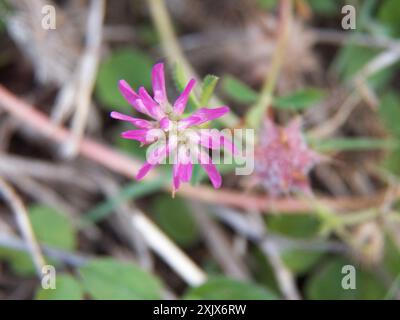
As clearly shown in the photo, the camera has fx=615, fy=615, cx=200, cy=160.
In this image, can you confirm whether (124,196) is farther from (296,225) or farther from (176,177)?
(176,177)

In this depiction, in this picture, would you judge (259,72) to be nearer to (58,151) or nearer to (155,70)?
(58,151)

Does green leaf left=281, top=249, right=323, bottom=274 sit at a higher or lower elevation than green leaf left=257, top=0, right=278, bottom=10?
lower

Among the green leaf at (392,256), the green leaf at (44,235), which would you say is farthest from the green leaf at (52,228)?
the green leaf at (392,256)

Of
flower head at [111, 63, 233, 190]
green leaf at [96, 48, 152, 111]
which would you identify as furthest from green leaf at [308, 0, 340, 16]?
flower head at [111, 63, 233, 190]

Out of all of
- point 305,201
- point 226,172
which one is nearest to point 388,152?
point 305,201

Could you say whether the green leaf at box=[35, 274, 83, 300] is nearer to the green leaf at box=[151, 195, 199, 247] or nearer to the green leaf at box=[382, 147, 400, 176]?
the green leaf at box=[151, 195, 199, 247]

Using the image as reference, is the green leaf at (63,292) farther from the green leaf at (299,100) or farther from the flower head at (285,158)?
the green leaf at (299,100)

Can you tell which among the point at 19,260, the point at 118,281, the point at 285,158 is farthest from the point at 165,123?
the point at 19,260
